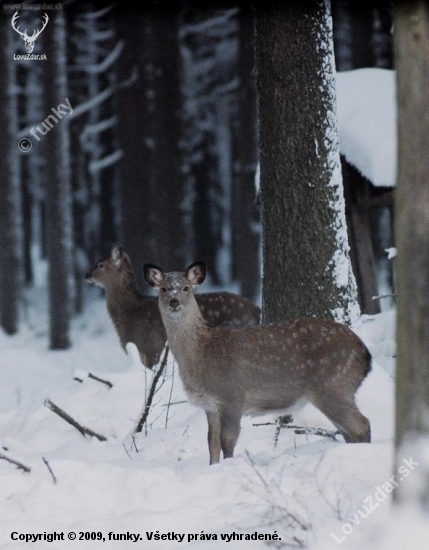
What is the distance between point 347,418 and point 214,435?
42.3 inches

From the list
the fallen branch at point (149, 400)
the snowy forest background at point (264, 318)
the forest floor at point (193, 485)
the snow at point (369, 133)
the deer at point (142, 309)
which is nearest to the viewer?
the snowy forest background at point (264, 318)

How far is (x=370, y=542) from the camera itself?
4938mm

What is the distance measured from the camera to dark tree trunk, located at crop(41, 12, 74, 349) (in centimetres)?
1989

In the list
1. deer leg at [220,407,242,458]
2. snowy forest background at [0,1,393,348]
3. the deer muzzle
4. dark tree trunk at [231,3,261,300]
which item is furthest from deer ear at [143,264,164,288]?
dark tree trunk at [231,3,261,300]

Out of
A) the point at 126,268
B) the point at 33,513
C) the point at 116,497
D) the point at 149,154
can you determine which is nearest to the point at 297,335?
the point at 116,497

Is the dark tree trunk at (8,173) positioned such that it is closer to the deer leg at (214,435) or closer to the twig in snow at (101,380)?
the twig in snow at (101,380)

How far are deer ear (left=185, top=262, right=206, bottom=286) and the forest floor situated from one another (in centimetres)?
129

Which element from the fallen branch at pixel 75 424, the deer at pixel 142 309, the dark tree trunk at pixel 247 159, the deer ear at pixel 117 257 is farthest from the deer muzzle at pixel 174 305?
the dark tree trunk at pixel 247 159

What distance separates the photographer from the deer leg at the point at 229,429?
25.6 feet

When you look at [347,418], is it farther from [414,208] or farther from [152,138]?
[152,138]

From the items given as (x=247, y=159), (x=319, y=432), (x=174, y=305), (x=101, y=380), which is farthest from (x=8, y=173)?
(x=319, y=432)

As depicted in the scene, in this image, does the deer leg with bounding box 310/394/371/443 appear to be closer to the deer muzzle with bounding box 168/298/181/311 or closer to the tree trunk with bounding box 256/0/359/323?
the deer muzzle with bounding box 168/298/181/311

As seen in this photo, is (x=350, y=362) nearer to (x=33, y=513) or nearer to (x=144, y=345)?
(x=33, y=513)

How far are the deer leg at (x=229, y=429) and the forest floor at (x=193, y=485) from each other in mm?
232
